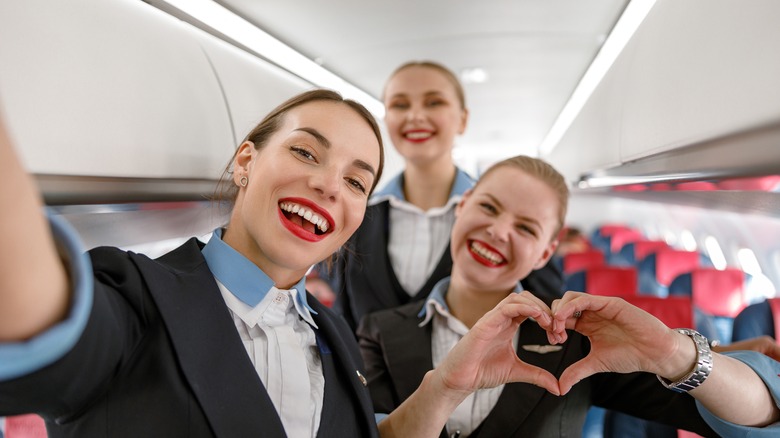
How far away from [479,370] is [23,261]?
0.92 meters

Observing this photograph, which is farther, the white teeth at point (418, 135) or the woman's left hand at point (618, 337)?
the white teeth at point (418, 135)

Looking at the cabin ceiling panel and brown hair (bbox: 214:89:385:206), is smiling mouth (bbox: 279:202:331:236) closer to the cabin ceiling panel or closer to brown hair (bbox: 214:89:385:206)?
brown hair (bbox: 214:89:385:206)

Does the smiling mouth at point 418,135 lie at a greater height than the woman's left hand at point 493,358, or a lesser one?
greater

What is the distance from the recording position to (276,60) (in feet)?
11.6

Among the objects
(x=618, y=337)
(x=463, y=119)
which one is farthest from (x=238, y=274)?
(x=463, y=119)

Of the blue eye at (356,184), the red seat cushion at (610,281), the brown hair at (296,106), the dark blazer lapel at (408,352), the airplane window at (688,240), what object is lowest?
the airplane window at (688,240)

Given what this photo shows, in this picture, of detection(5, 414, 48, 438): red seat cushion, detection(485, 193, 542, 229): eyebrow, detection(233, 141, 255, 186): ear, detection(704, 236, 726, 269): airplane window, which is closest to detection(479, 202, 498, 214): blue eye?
detection(485, 193, 542, 229): eyebrow

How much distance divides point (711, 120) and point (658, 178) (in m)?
0.67

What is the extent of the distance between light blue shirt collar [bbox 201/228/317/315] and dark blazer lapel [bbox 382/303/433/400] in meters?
0.64

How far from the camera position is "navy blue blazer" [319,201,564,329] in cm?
225

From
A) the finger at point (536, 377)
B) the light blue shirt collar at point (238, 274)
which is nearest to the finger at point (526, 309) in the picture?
the finger at point (536, 377)

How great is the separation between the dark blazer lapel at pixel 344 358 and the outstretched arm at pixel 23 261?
2.26 ft

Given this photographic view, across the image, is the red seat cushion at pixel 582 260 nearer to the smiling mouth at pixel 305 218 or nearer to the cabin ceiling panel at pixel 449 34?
the cabin ceiling panel at pixel 449 34

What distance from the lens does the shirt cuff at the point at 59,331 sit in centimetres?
58
